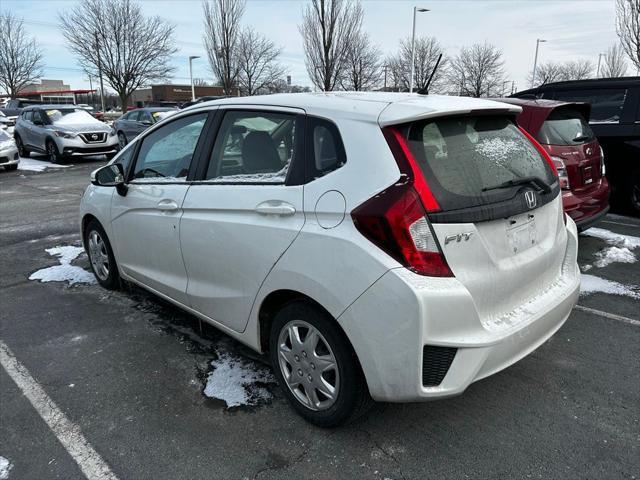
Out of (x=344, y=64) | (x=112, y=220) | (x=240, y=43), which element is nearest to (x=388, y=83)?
(x=240, y=43)

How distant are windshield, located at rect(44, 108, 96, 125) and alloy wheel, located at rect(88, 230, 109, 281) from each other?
1307cm

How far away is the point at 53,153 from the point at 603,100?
15.1m

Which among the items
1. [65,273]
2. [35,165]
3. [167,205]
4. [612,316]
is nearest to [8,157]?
[35,165]

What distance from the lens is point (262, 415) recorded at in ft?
8.87

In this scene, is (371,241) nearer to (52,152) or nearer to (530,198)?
(530,198)

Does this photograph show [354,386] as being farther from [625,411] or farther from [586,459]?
[625,411]

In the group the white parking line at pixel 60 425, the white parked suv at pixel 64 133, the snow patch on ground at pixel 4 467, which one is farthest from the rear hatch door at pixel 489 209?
the white parked suv at pixel 64 133

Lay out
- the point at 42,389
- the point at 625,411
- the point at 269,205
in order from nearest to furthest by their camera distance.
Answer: the point at 269,205
the point at 625,411
the point at 42,389

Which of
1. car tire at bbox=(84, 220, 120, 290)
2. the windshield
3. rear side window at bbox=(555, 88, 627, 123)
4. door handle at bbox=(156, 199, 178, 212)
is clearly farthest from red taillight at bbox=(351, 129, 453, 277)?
the windshield

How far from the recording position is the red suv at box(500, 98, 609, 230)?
489 cm

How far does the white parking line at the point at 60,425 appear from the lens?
234 cm

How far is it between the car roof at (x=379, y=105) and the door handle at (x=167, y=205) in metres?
0.85

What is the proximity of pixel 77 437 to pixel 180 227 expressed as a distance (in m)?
1.31

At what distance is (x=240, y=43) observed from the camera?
100 feet
